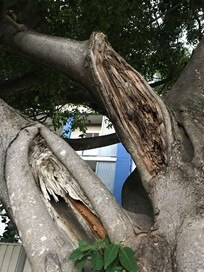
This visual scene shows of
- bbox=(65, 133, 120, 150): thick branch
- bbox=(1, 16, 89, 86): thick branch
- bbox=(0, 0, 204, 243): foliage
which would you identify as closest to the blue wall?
bbox=(0, 0, 204, 243): foliage

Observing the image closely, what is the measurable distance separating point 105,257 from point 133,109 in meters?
0.90

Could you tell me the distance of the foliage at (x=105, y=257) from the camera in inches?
67.8

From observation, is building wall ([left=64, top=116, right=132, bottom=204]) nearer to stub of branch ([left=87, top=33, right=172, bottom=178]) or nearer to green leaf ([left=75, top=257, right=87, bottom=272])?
stub of branch ([left=87, top=33, right=172, bottom=178])

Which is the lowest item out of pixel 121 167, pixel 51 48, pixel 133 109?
pixel 121 167

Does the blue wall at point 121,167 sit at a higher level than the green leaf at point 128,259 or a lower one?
lower

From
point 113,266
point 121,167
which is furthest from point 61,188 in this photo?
point 121,167

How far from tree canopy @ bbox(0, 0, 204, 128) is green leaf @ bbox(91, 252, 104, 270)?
111 inches

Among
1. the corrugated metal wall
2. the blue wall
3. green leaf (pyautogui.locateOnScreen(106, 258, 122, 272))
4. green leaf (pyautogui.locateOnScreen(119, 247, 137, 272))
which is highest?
green leaf (pyautogui.locateOnScreen(119, 247, 137, 272))

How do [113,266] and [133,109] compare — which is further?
[133,109]

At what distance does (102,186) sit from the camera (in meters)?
2.13

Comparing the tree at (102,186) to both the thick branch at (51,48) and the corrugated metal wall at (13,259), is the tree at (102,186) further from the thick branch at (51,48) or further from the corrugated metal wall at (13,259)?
the corrugated metal wall at (13,259)

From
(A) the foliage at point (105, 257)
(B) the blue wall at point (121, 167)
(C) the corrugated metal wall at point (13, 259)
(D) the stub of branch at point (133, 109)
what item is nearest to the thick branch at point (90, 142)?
(C) the corrugated metal wall at point (13, 259)

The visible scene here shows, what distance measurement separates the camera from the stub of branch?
224 cm

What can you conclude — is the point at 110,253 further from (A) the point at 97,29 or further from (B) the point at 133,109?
(A) the point at 97,29
